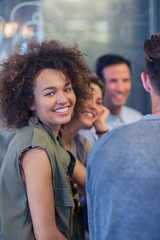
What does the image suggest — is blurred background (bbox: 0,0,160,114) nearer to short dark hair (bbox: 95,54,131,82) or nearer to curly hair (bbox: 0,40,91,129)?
short dark hair (bbox: 95,54,131,82)

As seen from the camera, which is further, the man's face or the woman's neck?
the man's face

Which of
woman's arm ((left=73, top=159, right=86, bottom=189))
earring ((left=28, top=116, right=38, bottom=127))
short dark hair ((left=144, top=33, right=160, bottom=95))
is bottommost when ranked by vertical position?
woman's arm ((left=73, top=159, right=86, bottom=189))

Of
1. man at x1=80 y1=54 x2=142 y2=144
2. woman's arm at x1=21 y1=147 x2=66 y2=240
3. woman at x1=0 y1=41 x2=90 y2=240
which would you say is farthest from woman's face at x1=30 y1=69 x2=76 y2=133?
man at x1=80 y1=54 x2=142 y2=144

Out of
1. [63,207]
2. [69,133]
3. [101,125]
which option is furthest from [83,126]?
[63,207]

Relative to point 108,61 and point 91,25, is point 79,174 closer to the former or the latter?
point 108,61

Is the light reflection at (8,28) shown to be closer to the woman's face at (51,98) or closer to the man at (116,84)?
the man at (116,84)

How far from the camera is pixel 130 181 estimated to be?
2.78ft

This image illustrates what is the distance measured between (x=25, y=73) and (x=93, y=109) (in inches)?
29.3

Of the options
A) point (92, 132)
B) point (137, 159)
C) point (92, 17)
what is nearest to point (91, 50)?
point (92, 17)

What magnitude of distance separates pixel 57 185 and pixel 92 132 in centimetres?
114

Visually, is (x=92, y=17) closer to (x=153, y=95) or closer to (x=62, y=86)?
(x=62, y=86)

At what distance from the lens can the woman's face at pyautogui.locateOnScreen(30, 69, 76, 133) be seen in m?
1.37

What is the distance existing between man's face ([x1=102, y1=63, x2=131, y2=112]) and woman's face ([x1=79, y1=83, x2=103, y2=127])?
63 cm

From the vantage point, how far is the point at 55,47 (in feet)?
4.94
